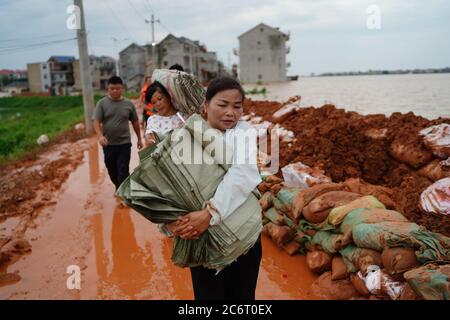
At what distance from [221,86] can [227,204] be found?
0.52 metres

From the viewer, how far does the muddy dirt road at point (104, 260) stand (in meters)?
2.99

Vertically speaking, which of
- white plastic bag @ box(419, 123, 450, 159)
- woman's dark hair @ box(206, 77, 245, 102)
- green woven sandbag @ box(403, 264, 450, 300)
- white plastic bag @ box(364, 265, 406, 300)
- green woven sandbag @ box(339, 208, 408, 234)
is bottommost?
white plastic bag @ box(364, 265, 406, 300)

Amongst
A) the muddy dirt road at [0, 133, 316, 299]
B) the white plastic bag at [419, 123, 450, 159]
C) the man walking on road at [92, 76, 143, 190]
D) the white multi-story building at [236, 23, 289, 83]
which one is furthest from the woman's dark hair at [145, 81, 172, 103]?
the white multi-story building at [236, 23, 289, 83]

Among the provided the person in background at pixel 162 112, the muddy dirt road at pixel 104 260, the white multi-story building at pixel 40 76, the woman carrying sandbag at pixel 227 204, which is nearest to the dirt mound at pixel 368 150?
the muddy dirt road at pixel 104 260

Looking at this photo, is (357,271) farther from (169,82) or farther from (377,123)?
(377,123)

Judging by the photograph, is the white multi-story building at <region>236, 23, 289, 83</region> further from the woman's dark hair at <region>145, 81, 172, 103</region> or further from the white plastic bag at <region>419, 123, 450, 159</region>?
the woman's dark hair at <region>145, 81, 172, 103</region>

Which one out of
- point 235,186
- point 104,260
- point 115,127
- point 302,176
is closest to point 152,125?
point 235,186

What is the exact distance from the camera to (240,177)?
4.91 feet

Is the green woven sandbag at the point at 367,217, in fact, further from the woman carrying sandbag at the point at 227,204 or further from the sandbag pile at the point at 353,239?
the woman carrying sandbag at the point at 227,204

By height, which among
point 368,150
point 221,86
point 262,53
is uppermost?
point 262,53

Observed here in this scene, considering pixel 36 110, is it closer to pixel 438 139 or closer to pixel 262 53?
pixel 262 53

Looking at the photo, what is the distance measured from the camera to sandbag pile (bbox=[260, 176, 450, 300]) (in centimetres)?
234

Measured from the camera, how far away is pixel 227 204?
1474 millimetres

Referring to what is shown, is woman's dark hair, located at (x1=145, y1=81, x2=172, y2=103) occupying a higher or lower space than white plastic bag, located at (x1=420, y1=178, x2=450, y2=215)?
higher
